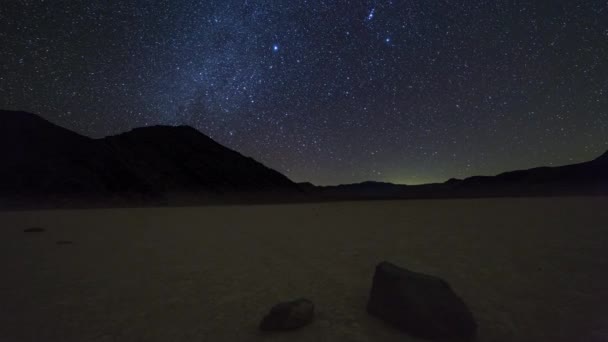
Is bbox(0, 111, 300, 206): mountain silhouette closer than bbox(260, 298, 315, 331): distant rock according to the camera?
No

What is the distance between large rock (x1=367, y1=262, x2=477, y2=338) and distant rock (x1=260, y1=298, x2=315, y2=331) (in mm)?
835

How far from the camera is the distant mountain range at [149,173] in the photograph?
39688 millimetres

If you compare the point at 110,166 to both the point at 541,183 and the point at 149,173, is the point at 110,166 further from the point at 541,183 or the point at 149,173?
the point at 541,183

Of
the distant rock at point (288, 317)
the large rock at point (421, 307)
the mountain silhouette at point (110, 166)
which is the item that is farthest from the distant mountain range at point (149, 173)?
the large rock at point (421, 307)

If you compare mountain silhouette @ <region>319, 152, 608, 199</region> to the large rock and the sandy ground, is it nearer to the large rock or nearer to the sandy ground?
the sandy ground

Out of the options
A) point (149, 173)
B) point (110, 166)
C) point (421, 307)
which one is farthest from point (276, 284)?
point (149, 173)

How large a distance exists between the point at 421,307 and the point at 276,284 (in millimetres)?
2496

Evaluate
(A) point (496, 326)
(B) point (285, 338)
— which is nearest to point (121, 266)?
(B) point (285, 338)

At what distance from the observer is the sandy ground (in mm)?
3557

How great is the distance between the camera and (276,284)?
5184 mm

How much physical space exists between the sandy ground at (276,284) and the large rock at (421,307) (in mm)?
212

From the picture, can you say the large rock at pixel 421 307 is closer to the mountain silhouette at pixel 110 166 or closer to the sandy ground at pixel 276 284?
the sandy ground at pixel 276 284

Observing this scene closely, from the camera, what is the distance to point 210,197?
64.6 meters

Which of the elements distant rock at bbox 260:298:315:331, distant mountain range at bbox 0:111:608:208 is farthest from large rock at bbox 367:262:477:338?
distant mountain range at bbox 0:111:608:208
